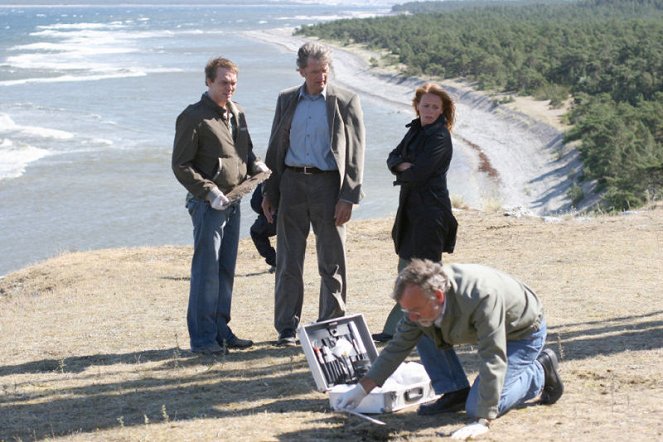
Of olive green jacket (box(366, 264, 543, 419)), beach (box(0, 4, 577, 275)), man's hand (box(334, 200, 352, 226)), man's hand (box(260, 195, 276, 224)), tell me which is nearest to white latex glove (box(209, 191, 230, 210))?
man's hand (box(260, 195, 276, 224))

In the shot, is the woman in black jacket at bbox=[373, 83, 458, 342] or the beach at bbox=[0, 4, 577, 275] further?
the beach at bbox=[0, 4, 577, 275]

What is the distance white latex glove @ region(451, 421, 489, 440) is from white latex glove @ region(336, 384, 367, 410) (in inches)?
20.1

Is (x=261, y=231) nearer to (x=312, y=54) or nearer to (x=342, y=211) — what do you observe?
(x=342, y=211)

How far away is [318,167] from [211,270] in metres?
1.01

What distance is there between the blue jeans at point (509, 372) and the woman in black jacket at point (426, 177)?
124 cm

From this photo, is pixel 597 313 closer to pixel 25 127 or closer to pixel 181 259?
pixel 181 259

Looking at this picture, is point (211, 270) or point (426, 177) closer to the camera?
point (426, 177)

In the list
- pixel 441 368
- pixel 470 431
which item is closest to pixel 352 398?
pixel 441 368

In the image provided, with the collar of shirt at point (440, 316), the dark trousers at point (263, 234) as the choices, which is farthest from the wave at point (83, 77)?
the collar of shirt at point (440, 316)

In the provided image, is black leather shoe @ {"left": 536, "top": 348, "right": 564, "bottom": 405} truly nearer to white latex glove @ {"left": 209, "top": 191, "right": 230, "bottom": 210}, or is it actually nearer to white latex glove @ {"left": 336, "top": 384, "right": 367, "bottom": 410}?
white latex glove @ {"left": 336, "top": 384, "right": 367, "bottom": 410}

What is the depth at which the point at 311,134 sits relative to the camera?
6.99 m

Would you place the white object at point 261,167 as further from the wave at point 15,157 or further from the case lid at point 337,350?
the wave at point 15,157

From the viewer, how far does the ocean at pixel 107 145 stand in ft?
70.5

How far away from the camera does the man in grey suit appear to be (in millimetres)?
6941
